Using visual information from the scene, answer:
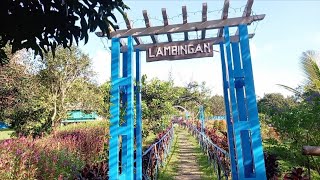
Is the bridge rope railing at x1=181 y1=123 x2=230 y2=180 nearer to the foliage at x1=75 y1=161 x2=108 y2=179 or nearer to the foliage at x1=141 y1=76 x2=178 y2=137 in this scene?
the foliage at x1=75 y1=161 x2=108 y2=179

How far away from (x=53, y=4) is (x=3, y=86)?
13440mm

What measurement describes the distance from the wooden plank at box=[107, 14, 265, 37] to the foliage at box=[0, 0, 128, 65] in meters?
1.76

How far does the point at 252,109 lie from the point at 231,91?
43 cm

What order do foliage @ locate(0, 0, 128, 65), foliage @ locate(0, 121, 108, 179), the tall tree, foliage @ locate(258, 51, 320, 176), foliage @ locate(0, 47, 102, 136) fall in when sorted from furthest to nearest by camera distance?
the tall tree, foliage @ locate(0, 47, 102, 136), foliage @ locate(258, 51, 320, 176), foliage @ locate(0, 121, 108, 179), foliage @ locate(0, 0, 128, 65)

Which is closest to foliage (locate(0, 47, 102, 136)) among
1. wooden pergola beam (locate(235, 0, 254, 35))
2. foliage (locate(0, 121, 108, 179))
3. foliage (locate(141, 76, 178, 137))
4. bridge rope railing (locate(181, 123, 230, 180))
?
foliage (locate(141, 76, 178, 137))

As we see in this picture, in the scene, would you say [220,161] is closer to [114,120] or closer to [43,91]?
[114,120]

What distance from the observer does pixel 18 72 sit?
1439 centimetres

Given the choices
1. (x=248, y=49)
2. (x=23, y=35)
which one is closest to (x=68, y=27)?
(x=23, y=35)

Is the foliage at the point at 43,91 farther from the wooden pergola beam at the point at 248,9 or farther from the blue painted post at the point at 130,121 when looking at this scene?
the wooden pergola beam at the point at 248,9

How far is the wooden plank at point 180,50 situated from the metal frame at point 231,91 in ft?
0.56

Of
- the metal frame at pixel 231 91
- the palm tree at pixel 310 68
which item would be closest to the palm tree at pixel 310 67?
the palm tree at pixel 310 68

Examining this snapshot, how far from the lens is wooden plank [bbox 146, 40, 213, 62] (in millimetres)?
4219

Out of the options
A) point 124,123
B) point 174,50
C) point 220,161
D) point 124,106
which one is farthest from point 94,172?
point 220,161

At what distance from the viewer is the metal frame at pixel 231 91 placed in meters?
3.65
